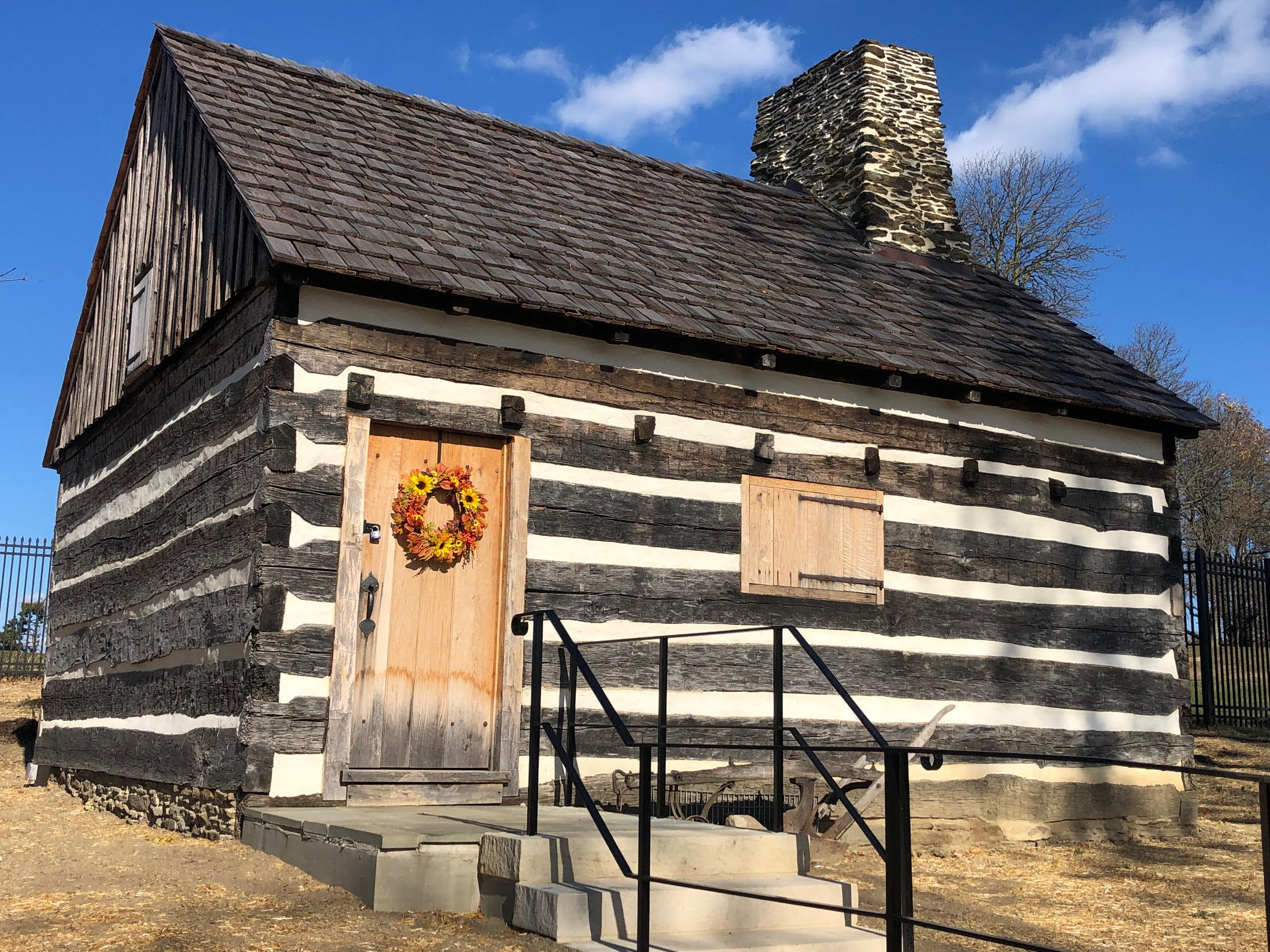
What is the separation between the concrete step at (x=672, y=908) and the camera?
5148mm

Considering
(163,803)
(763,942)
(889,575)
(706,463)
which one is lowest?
(763,942)

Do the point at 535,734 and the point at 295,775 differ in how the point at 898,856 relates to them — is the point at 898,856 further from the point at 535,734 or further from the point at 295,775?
the point at 295,775

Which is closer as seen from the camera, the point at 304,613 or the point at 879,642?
the point at 304,613

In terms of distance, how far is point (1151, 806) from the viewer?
1022 centimetres

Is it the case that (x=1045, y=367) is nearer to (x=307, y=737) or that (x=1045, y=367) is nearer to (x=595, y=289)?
(x=595, y=289)

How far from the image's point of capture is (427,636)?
7605 mm

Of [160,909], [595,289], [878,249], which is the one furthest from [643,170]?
[160,909]

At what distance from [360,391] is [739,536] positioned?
9.45ft

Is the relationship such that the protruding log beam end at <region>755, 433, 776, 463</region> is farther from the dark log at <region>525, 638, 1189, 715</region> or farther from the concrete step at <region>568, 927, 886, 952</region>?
the concrete step at <region>568, 927, 886, 952</region>

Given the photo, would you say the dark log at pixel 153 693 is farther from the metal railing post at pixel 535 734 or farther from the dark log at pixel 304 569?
the metal railing post at pixel 535 734

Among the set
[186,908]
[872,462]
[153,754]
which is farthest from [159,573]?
[872,462]

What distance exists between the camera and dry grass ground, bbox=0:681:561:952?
16.4 feet

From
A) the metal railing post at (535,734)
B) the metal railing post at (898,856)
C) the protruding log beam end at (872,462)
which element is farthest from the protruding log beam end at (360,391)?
the metal railing post at (898,856)

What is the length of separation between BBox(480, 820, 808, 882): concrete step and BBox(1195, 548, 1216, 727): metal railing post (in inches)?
427
